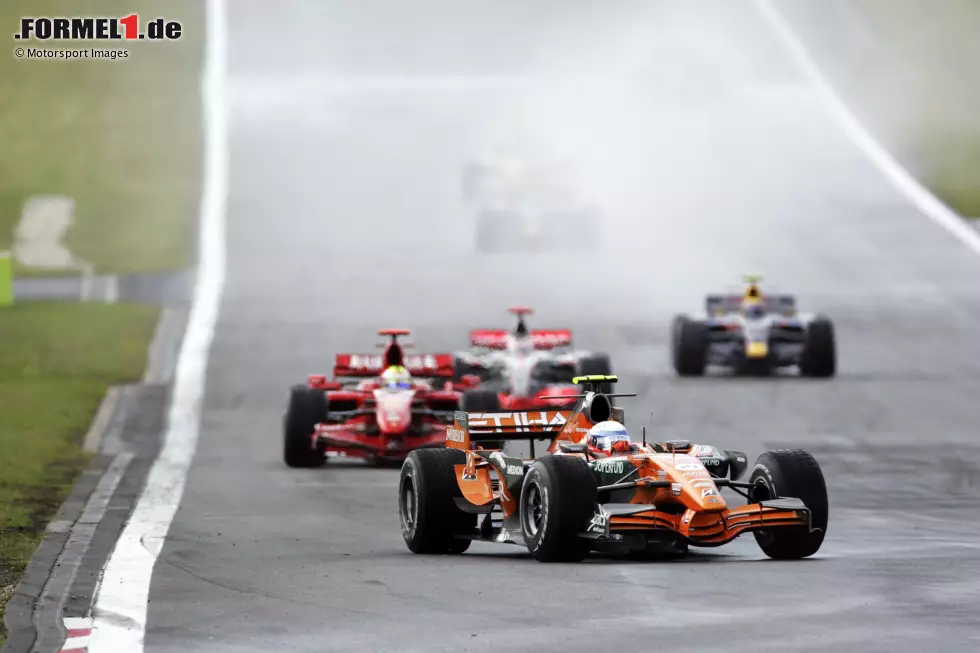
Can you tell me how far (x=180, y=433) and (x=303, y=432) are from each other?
3843mm

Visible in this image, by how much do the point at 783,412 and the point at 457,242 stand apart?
21827mm

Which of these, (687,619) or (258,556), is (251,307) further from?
(687,619)

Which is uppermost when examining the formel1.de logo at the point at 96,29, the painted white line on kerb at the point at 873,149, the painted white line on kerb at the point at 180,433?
the formel1.de logo at the point at 96,29

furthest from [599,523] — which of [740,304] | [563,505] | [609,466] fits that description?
[740,304]

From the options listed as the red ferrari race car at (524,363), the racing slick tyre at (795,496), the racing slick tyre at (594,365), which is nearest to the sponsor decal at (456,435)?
the racing slick tyre at (795,496)

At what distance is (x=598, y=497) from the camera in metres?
16.8

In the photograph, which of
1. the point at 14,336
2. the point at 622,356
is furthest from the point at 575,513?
the point at 14,336

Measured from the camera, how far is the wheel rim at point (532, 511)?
16.8 metres

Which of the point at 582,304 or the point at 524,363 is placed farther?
the point at 582,304

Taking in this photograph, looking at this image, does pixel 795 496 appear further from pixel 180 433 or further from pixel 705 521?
pixel 180 433

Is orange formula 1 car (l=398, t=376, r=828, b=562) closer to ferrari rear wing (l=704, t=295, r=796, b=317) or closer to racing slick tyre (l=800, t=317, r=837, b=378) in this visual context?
racing slick tyre (l=800, t=317, r=837, b=378)

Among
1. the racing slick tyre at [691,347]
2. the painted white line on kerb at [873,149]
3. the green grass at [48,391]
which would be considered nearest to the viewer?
A: the green grass at [48,391]

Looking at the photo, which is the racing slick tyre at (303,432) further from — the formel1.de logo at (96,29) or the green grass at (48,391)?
the formel1.de logo at (96,29)

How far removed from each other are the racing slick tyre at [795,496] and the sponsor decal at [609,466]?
1182 millimetres
